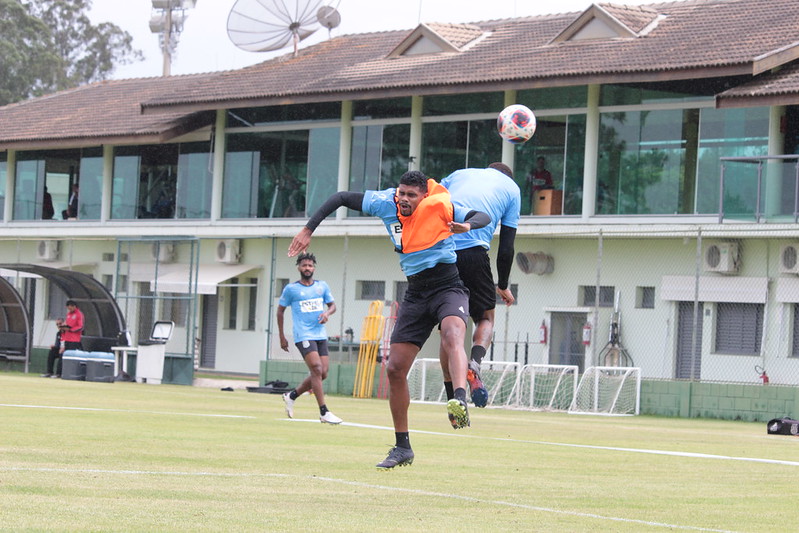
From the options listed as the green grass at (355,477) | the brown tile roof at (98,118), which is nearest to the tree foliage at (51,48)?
the brown tile roof at (98,118)

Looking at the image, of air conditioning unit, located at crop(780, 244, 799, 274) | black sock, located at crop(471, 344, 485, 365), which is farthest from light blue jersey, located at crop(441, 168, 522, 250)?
air conditioning unit, located at crop(780, 244, 799, 274)

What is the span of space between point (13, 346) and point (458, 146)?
1321cm

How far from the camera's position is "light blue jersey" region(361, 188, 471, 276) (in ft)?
37.0

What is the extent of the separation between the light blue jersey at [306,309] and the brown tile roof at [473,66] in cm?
1434

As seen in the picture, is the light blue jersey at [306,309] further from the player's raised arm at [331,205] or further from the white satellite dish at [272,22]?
the white satellite dish at [272,22]

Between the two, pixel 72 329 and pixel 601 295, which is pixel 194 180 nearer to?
pixel 72 329

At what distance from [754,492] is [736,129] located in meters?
22.4

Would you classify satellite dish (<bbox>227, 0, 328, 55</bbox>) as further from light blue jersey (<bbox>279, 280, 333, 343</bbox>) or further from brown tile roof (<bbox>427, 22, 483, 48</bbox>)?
light blue jersey (<bbox>279, 280, 333, 343</bbox>)

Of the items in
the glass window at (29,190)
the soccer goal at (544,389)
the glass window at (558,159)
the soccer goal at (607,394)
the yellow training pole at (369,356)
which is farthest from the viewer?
the glass window at (29,190)

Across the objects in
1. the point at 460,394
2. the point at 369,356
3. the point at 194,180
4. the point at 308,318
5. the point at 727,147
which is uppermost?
the point at 727,147

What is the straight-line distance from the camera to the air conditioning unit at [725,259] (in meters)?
32.4

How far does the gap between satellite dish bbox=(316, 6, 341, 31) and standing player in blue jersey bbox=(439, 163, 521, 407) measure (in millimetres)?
35167

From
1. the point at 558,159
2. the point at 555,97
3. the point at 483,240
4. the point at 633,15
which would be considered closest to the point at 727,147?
the point at 558,159

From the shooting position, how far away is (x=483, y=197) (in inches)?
495
